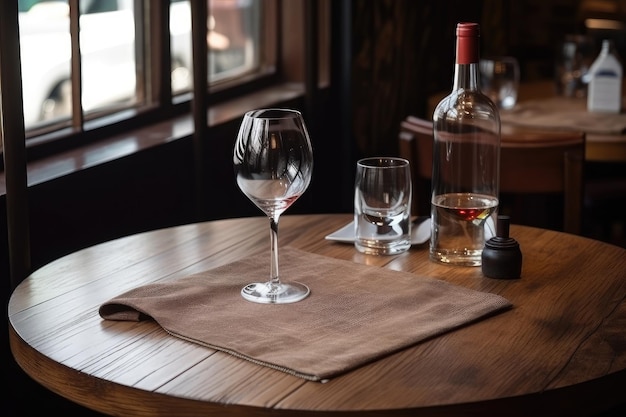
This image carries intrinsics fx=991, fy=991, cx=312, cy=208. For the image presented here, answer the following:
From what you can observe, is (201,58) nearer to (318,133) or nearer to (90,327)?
(318,133)

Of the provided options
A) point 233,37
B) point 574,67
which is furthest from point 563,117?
point 233,37

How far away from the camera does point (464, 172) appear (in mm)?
1682

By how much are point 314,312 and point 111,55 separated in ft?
4.83

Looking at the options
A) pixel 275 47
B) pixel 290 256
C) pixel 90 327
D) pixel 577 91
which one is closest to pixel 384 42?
pixel 275 47

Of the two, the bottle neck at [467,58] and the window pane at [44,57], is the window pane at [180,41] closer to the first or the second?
the window pane at [44,57]

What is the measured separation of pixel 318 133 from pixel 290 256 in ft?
5.94

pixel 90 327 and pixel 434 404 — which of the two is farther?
pixel 90 327

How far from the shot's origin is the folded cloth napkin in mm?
1195

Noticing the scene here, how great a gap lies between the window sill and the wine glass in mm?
765

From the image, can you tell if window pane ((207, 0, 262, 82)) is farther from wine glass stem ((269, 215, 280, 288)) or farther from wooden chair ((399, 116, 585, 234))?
wine glass stem ((269, 215, 280, 288))

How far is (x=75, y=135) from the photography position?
2.41 m

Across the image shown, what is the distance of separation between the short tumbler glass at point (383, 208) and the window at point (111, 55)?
0.96 meters

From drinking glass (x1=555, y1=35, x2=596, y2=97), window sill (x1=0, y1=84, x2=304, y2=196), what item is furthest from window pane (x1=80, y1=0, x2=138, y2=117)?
drinking glass (x1=555, y1=35, x2=596, y2=97)

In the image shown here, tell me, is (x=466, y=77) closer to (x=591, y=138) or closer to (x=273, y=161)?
(x=273, y=161)
